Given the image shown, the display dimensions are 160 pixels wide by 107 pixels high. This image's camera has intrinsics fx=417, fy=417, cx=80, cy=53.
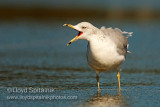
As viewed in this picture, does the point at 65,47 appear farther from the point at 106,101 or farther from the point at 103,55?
the point at 106,101

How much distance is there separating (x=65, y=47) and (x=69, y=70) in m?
4.05

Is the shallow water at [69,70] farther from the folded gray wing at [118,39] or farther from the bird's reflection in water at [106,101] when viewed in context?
the folded gray wing at [118,39]

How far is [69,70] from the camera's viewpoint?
36.4 ft

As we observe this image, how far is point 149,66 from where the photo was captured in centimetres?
1164

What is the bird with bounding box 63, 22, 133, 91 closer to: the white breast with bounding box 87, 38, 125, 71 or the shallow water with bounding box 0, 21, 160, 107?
the white breast with bounding box 87, 38, 125, 71

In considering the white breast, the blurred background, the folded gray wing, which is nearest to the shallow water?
the blurred background

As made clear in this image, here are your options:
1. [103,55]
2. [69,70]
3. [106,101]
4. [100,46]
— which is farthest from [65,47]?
[106,101]

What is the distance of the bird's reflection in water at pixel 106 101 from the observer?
291 inches

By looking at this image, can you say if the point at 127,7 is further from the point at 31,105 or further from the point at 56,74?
the point at 31,105

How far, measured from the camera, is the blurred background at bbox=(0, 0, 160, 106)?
379 inches

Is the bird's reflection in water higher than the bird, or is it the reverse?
the bird

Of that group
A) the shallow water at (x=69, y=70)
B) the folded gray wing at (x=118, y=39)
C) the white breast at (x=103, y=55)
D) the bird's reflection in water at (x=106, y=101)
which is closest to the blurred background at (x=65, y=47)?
the shallow water at (x=69, y=70)

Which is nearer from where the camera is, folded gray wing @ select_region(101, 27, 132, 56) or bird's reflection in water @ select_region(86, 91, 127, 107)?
bird's reflection in water @ select_region(86, 91, 127, 107)

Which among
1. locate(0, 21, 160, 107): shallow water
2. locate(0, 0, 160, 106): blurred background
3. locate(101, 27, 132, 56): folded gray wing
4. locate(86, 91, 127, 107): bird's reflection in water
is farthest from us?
locate(0, 0, 160, 106): blurred background
